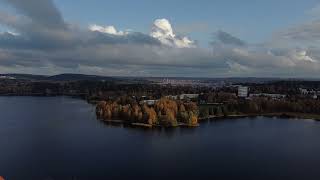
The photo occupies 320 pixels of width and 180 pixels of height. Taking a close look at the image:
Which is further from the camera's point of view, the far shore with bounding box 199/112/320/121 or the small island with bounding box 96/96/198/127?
the far shore with bounding box 199/112/320/121

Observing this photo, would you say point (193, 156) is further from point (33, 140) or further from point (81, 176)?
point (33, 140)

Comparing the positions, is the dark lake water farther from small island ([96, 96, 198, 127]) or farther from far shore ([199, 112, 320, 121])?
far shore ([199, 112, 320, 121])

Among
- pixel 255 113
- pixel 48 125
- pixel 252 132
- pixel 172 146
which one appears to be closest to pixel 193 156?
pixel 172 146

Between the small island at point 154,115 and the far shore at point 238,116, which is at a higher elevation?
the small island at point 154,115

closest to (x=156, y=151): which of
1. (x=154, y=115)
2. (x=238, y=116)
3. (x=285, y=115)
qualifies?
(x=154, y=115)

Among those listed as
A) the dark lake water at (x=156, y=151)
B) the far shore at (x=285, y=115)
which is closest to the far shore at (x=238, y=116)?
the far shore at (x=285, y=115)

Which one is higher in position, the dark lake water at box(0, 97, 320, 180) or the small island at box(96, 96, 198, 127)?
the small island at box(96, 96, 198, 127)

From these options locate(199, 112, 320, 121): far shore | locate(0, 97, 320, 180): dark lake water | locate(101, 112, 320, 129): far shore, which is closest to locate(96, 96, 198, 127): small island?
locate(101, 112, 320, 129): far shore

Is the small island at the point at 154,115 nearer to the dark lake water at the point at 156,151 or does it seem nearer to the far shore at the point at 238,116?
the far shore at the point at 238,116
